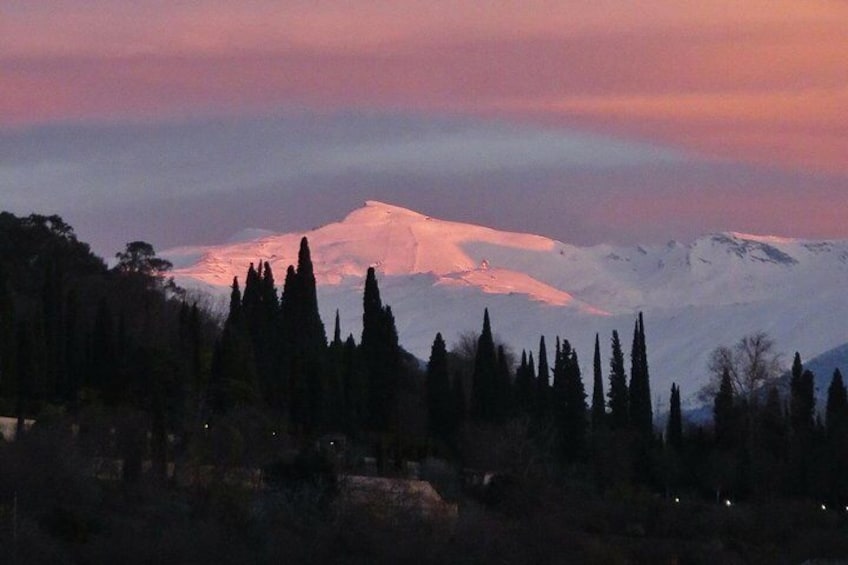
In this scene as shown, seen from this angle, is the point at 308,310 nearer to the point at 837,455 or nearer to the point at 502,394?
the point at 502,394

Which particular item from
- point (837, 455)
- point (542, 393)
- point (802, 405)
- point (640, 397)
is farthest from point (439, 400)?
point (837, 455)

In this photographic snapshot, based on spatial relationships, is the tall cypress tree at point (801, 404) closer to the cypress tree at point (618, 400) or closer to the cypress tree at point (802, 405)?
the cypress tree at point (802, 405)

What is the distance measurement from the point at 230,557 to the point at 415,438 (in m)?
23.3

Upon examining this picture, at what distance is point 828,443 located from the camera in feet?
236

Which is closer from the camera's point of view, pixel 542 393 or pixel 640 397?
pixel 542 393

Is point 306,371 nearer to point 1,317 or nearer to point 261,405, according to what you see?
point 261,405

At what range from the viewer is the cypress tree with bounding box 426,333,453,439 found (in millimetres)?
74125

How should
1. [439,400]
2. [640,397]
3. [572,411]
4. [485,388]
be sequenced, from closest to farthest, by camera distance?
[485,388], [439,400], [572,411], [640,397]

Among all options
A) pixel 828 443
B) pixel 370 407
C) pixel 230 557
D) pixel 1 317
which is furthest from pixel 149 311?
pixel 230 557

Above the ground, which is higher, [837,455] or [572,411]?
[572,411]

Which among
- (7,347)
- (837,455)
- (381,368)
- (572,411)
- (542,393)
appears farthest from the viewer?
(542,393)

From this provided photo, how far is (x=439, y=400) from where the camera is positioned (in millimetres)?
74375

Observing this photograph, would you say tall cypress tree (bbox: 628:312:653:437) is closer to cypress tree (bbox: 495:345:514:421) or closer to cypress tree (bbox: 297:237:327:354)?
cypress tree (bbox: 495:345:514:421)

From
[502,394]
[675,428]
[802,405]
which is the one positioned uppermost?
[502,394]
